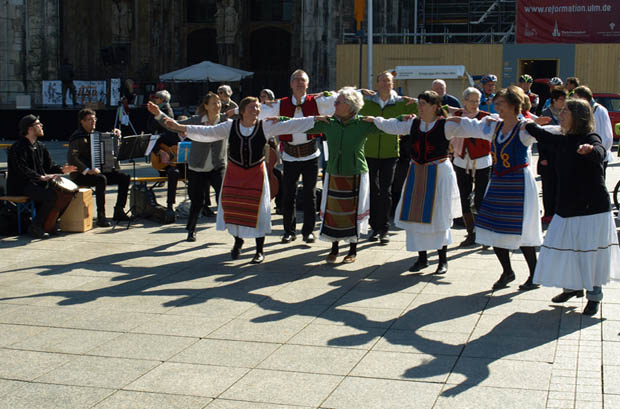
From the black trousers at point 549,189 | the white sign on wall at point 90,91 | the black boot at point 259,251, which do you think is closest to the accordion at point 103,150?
the black boot at point 259,251

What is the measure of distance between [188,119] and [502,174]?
16.6 ft

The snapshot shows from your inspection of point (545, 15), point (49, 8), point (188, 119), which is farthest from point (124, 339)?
point (49, 8)

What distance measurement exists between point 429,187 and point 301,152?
7.07ft

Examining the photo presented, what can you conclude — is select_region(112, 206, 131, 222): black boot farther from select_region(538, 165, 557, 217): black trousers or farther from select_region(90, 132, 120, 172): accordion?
select_region(538, 165, 557, 217): black trousers

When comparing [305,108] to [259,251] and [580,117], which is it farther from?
[580,117]

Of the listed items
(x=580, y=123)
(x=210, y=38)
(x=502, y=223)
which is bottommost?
(x=502, y=223)

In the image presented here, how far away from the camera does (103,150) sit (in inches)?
452

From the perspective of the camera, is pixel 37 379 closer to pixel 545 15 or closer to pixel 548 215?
pixel 548 215

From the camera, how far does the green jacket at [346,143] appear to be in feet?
28.7

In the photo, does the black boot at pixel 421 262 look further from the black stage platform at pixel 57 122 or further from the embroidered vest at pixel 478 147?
the black stage platform at pixel 57 122

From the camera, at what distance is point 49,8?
33.0 metres

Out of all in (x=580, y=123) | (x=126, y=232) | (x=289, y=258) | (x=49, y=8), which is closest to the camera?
(x=580, y=123)

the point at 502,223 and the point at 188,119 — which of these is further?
the point at 188,119

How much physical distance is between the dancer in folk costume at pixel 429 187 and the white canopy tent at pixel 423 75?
20.1m
